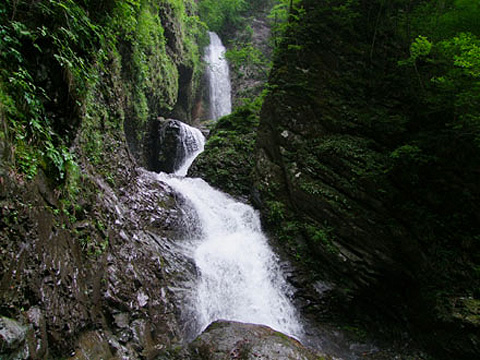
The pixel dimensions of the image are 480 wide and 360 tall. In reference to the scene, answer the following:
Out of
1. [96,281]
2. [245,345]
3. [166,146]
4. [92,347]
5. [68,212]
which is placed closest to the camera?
[92,347]

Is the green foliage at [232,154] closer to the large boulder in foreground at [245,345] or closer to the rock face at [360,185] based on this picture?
the rock face at [360,185]

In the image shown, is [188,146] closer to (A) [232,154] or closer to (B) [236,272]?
(A) [232,154]

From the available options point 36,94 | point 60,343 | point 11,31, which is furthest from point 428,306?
point 11,31

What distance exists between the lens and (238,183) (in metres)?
10.7

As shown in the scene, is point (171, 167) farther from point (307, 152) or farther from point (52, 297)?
point (52, 297)

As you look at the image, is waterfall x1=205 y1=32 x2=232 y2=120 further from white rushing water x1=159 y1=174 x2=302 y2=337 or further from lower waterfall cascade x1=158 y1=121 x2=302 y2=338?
white rushing water x1=159 y1=174 x2=302 y2=337

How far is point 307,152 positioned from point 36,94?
669 cm

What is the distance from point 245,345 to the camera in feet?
13.3

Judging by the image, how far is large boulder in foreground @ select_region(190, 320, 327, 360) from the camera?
12.7 ft

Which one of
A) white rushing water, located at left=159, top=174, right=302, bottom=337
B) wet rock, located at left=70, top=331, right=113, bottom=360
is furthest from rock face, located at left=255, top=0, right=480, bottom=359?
wet rock, located at left=70, top=331, right=113, bottom=360

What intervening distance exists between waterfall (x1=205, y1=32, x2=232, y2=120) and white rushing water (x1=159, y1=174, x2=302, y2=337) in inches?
547

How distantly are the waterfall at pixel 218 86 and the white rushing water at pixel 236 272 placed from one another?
1390 centimetres

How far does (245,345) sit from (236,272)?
9.32 feet

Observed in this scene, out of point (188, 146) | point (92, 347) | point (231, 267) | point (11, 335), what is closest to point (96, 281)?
point (92, 347)
